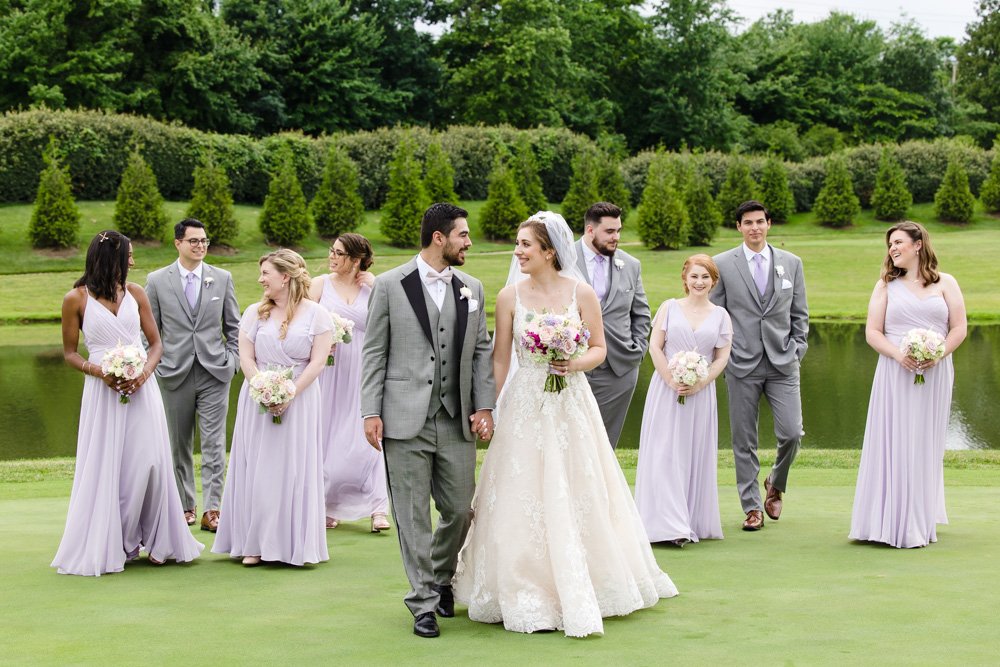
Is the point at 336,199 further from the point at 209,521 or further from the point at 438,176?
the point at 209,521

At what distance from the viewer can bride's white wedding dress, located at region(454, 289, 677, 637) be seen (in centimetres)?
577

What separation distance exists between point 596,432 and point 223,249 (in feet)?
106

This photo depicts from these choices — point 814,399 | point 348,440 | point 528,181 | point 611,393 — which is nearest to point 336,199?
point 528,181

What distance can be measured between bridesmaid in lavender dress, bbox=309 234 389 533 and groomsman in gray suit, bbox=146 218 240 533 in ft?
2.72

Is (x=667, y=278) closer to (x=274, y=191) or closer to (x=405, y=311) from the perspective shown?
(x=274, y=191)

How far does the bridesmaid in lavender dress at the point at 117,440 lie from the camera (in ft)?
23.8

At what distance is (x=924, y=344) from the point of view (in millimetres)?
7992

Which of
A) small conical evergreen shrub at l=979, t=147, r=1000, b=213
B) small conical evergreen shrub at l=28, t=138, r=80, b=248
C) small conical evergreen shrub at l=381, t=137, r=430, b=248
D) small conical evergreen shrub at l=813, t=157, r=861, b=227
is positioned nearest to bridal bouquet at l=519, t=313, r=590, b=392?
small conical evergreen shrub at l=28, t=138, r=80, b=248

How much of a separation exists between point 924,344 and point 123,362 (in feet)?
17.8

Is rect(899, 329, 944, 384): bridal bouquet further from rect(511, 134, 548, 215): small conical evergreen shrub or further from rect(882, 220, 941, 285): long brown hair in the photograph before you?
rect(511, 134, 548, 215): small conical evergreen shrub

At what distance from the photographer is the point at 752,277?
363 inches

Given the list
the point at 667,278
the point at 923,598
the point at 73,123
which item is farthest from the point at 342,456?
the point at 73,123

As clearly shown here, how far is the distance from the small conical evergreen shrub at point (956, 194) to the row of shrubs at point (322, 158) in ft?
6.31

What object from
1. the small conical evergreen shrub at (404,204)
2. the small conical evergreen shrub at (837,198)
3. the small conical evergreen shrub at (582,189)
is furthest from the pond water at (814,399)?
the small conical evergreen shrub at (837,198)
